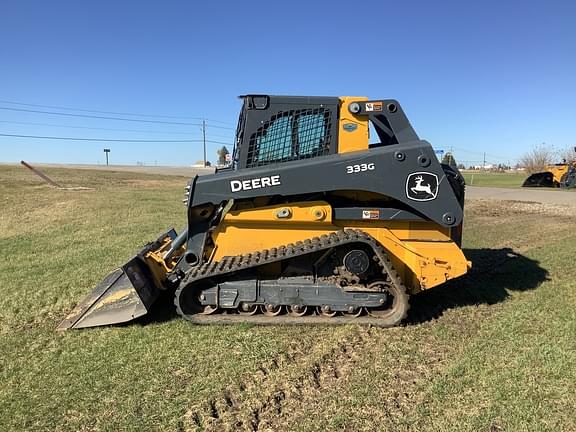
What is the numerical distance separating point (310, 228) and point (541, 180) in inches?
1309

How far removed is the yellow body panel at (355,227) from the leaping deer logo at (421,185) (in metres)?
0.39

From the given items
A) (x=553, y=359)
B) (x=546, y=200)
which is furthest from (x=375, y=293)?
(x=546, y=200)

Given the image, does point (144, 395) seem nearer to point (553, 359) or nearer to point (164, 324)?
point (164, 324)

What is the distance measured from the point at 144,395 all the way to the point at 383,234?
2.93m

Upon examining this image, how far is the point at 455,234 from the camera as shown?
5719 millimetres

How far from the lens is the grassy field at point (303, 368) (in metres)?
3.34

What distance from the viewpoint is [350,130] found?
5.26m

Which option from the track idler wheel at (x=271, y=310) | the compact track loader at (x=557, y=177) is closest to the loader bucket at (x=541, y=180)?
the compact track loader at (x=557, y=177)

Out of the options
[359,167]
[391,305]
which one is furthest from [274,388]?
[359,167]

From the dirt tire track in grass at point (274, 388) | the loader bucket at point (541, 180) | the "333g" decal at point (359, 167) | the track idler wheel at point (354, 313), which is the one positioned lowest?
the dirt tire track in grass at point (274, 388)

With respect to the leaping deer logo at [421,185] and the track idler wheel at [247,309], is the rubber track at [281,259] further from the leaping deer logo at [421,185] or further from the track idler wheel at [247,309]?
the leaping deer logo at [421,185]

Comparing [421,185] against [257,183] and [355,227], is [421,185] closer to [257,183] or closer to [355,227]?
[355,227]

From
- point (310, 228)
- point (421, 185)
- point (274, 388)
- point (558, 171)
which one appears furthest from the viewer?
point (558, 171)

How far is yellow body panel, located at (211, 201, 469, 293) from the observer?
5129 millimetres
